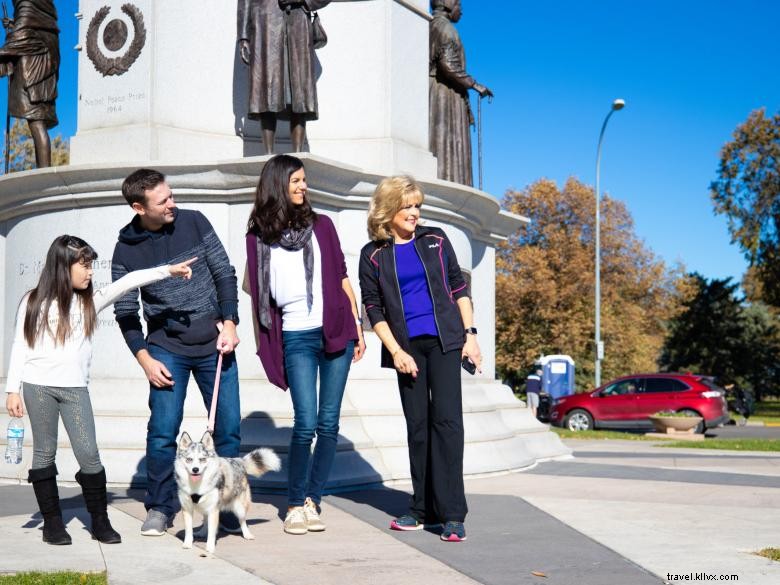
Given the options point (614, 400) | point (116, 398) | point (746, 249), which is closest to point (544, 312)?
point (746, 249)

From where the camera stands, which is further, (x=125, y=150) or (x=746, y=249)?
(x=746, y=249)

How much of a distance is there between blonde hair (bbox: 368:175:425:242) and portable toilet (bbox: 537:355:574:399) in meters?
25.4

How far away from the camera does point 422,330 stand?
5680 mm

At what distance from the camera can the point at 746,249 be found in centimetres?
3891

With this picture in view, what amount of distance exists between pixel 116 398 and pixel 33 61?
12.8 feet

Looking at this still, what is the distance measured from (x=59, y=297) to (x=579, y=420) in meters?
20.2

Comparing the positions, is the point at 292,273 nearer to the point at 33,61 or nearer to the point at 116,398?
the point at 116,398

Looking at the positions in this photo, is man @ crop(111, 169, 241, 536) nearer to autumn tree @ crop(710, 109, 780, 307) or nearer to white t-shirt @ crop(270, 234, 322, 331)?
white t-shirt @ crop(270, 234, 322, 331)

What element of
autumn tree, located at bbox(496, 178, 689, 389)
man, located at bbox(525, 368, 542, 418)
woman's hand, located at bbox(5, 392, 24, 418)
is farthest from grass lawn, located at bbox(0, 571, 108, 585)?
autumn tree, located at bbox(496, 178, 689, 389)

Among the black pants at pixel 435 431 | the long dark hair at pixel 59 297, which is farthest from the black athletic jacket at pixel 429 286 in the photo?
the long dark hair at pixel 59 297

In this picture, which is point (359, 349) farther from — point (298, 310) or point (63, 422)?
point (63, 422)

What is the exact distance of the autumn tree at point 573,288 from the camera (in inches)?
1597

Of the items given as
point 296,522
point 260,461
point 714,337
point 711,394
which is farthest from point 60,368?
point 714,337

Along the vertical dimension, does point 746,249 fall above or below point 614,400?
above
